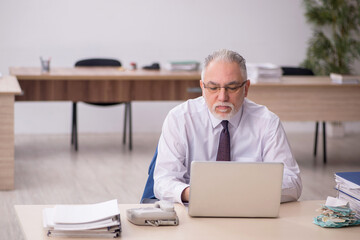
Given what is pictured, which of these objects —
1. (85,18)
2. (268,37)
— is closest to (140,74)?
(85,18)

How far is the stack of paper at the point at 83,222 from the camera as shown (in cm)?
189

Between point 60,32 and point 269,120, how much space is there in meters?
4.63

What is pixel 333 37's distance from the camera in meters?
7.29

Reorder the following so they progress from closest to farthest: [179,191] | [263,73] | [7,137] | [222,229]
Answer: [222,229] → [179,191] → [7,137] → [263,73]

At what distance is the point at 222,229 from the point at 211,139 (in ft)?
2.31

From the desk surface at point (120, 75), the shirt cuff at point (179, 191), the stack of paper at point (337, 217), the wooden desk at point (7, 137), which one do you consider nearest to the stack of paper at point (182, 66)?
the desk surface at point (120, 75)

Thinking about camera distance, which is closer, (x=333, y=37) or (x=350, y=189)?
(x=350, y=189)

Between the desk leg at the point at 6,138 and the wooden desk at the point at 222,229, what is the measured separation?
2573mm

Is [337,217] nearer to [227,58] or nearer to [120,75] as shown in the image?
[227,58]

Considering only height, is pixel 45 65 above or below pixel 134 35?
below

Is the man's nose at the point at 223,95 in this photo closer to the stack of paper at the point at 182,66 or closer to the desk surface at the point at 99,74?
the desk surface at the point at 99,74

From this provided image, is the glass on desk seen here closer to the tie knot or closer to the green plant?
the green plant

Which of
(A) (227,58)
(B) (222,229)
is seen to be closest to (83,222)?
(B) (222,229)

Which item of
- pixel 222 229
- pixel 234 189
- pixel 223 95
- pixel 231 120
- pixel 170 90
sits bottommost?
pixel 170 90
